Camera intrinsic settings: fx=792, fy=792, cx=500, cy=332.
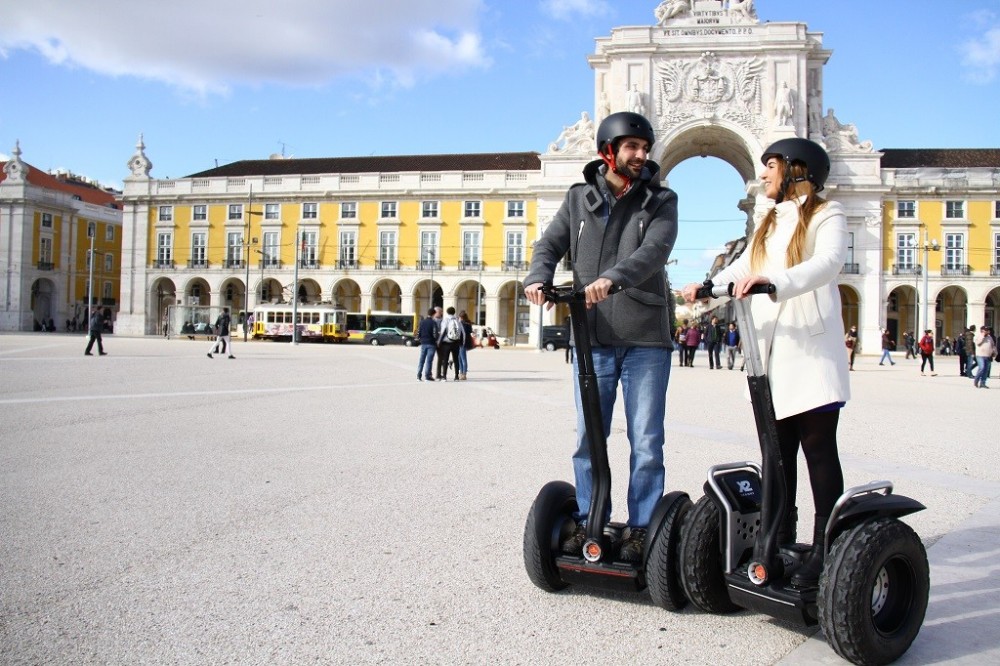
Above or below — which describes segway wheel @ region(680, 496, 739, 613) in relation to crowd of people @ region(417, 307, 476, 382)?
below

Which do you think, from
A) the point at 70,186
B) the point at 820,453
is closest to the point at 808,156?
the point at 820,453

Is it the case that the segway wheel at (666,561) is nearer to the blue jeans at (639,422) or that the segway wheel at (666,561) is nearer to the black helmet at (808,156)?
the blue jeans at (639,422)

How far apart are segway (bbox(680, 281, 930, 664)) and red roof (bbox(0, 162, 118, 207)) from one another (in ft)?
219

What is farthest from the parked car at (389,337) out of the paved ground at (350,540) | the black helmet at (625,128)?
the black helmet at (625,128)

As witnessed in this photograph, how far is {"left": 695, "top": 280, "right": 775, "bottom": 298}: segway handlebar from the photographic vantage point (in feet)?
8.83

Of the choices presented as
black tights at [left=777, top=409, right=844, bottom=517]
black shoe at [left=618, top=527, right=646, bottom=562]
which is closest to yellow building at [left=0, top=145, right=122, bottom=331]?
black shoe at [left=618, top=527, right=646, bottom=562]

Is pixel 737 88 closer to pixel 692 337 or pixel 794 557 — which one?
pixel 692 337

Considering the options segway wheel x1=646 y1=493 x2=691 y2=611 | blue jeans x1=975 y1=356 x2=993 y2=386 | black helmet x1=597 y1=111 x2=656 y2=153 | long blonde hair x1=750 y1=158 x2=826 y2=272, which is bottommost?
segway wheel x1=646 y1=493 x2=691 y2=611

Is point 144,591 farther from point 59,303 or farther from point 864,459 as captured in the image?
point 59,303

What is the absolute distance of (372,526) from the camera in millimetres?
4141

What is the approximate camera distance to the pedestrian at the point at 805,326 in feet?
9.25

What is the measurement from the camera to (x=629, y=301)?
328 centimetres

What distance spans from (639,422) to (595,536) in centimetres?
53

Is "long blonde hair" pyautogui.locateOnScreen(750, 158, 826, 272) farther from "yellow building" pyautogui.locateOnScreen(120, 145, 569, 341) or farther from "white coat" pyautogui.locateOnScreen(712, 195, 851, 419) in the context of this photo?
"yellow building" pyautogui.locateOnScreen(120, 145, 569, 341)
